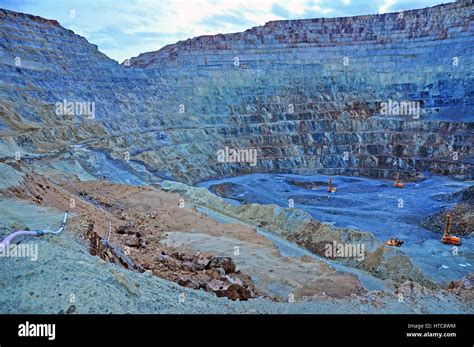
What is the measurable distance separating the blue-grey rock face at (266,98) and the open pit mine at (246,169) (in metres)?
0.26

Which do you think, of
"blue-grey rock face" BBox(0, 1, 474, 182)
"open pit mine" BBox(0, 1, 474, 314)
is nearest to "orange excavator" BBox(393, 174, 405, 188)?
"open pit mine" BBox(0, 1, 474, 314)

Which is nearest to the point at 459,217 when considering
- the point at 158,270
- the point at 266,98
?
the point at 158,270

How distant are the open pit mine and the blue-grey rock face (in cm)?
26

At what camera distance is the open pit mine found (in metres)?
8.23

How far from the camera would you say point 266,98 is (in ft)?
206

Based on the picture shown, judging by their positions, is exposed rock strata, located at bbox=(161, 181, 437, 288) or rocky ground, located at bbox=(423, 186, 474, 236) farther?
rocky ground, located at bbox=(423, 186, 474, 236)

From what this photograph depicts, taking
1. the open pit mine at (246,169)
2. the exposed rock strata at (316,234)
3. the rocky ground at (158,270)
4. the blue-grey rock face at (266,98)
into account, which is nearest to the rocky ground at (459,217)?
the open pit mine at (246,169)

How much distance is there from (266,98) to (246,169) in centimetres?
1629

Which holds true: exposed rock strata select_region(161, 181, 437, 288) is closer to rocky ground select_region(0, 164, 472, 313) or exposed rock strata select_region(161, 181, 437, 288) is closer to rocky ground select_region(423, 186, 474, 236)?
rocky ground select_region(0, 164, 472, 313)

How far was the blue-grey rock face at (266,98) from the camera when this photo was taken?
144 ft

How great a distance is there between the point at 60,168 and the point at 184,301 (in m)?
25.4

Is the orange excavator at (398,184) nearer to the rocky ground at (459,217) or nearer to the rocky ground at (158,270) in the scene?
the rocky ground at (459,217)

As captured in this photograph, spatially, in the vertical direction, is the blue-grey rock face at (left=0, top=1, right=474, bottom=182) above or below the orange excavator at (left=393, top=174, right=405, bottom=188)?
above

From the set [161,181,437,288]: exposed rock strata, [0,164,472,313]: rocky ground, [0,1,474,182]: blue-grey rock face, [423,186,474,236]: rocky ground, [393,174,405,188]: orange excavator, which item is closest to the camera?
[0,164,472,313]: rocky ground
